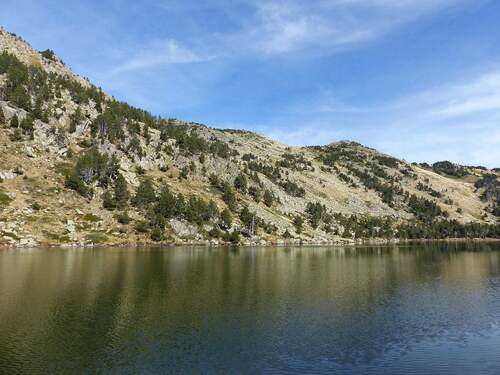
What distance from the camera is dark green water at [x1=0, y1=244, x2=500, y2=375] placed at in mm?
34125

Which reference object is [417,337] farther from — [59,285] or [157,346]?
[59,285]

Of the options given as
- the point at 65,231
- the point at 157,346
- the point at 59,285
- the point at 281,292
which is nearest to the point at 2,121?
the point at 65,231

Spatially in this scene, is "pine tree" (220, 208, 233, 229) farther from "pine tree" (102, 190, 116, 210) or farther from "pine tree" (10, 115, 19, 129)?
"pine tree" (10, 115, 19, 129)

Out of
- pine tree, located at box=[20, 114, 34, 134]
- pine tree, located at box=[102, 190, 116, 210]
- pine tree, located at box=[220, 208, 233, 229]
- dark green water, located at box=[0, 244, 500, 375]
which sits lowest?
dark green water, located at box=[0, 244, 500, 375]

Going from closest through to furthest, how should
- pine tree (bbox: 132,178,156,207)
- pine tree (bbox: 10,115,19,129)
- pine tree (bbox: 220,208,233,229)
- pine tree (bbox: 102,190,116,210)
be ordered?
pine tree (bbox: 102,190,116,210)
pine tree (bbox: 132,178,156,207)
pine tree (bbox: 220,208,233,229)
pine tree (bbox: 10,115,19,129)

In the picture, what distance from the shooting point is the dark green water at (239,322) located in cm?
3412

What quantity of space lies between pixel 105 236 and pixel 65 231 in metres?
12.6

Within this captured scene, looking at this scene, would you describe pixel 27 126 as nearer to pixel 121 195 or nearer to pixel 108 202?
pixel 121 195

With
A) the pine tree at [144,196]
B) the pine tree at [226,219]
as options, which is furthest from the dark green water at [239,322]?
the pine tree at [226,219]

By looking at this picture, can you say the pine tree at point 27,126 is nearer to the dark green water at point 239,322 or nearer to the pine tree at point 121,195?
the pine tree at point 121,195

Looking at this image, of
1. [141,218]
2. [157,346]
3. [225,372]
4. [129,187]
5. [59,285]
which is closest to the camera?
[225,372]

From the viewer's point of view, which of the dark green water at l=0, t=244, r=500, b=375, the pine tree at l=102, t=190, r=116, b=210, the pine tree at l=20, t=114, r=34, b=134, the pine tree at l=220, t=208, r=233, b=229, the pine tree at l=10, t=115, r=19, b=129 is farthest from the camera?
the pine tree at l=10, t=115, r=19, b=129

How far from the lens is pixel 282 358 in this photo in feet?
116

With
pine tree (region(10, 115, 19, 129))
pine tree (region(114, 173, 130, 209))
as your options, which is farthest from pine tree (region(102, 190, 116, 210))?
pine tree (region(10, 115, 19, 129))
